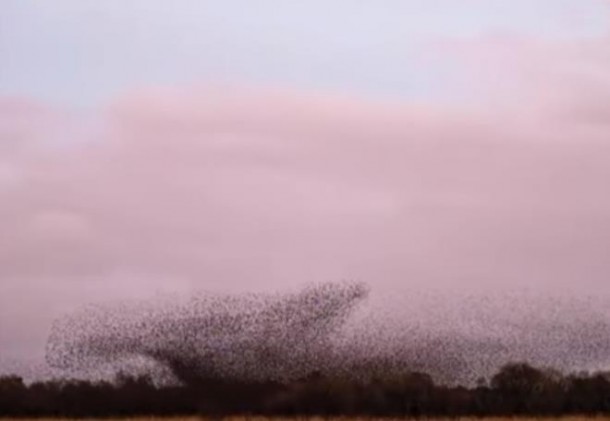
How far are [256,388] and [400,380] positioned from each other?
345cm

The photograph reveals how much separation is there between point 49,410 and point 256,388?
5.07 meters

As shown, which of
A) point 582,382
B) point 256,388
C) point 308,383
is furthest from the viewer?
point 582,382

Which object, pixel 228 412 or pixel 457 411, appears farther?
pixel 457 411

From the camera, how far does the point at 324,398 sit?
2686 cm

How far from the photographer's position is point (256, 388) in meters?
25.7

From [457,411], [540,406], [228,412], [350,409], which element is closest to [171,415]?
[228,412]

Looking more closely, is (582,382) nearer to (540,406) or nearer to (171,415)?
(540,406)

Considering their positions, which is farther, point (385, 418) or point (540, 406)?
point (540, 406)

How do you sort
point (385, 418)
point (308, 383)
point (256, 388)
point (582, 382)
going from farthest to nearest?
point (582, 382)
point (308, 383)
point (256, 388)
point (385, 418)

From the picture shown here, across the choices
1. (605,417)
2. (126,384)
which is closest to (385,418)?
(605,417)

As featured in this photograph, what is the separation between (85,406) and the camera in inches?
1101

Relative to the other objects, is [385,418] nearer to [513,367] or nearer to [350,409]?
[350,409]

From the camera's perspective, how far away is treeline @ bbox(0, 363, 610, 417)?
84.1 feet

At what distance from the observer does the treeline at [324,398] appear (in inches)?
1009
